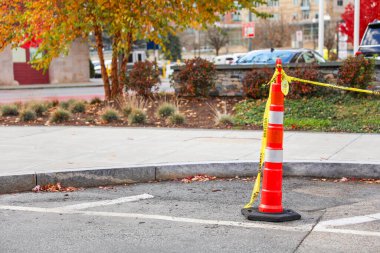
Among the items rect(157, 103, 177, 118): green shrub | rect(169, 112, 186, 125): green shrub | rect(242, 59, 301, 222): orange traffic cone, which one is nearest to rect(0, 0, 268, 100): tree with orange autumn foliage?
rect(157, 103, 177, 118): green shrub

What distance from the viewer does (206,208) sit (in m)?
6.46

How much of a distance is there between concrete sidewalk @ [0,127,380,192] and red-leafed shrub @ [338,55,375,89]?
11.9 ft

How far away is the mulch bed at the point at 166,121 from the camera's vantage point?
13.4m

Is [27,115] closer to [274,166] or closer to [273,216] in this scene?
[274,166]

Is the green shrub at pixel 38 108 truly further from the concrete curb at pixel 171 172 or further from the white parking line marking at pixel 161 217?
the white parking line marking at pixel 161 217

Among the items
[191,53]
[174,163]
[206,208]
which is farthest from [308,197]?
[191,53]

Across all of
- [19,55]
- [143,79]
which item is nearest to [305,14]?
[19,55]

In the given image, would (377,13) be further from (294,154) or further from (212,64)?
(294,154)

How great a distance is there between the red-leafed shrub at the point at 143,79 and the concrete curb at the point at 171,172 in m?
9.06

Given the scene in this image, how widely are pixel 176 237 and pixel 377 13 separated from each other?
26.5 m

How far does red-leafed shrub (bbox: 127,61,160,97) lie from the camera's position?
17.1m

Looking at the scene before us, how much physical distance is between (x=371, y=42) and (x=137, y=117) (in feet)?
22.2

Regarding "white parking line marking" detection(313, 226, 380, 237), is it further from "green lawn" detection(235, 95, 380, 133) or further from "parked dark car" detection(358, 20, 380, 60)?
"parked dark car" detection(358, 20, 380, 60)

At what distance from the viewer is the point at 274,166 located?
594 cm
